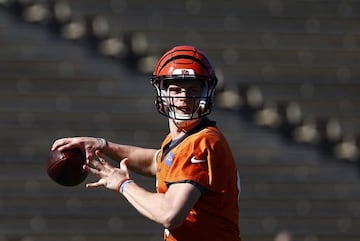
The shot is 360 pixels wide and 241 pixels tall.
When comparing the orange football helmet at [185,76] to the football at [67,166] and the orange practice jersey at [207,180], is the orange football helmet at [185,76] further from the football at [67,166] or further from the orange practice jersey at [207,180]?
the football at [67,166]

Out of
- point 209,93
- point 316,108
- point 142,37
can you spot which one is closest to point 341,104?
point 316,108

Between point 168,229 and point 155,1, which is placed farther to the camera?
point 155,1

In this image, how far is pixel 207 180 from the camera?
3.54 meters

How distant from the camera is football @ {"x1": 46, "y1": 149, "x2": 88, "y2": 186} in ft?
13.6

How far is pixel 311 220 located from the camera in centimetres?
880

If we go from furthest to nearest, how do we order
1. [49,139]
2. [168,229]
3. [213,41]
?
[213,41] → [49,139] → [168,229]

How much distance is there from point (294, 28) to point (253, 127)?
1.03 meters

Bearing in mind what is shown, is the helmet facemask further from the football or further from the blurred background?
the blurred background

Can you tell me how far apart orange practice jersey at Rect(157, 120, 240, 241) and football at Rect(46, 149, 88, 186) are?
538 millimetres

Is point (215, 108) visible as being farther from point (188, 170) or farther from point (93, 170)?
point (188, 170)

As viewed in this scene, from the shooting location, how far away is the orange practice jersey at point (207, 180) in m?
3.54

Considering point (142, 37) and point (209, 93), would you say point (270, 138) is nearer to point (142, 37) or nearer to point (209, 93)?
point (142, 37)

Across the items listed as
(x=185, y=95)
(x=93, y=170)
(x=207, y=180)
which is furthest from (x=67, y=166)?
(x=207, y=180)

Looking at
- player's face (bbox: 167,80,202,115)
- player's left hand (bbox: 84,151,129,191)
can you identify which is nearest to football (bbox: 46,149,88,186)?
player's left hand (bbox: 84,151,129,191)
